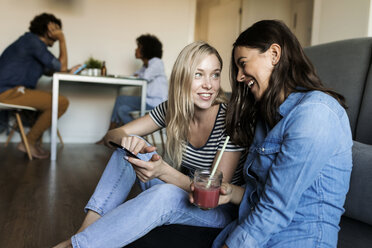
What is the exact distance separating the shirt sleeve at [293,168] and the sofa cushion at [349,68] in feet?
2.31

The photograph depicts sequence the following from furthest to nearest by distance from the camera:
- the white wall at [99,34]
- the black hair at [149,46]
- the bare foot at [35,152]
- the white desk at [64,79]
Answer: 1. the white wall at [99,34]
2. the black hair at [149,46]
3. the bare foot at [35,152]
4. the white desk at [64,79]

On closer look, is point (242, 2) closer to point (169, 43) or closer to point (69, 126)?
point (169, 43)

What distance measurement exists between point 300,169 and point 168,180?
21.5 inches

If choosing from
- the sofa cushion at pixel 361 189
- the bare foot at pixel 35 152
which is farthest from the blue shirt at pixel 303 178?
the bare foot at pixel 35 152

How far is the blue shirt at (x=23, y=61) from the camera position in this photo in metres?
3.19

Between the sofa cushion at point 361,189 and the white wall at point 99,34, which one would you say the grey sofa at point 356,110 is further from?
the white wall at point 99,34

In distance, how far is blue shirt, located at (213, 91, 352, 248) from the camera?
779mm

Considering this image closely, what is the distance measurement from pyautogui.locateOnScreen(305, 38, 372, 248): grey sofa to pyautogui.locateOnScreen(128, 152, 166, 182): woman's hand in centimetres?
61

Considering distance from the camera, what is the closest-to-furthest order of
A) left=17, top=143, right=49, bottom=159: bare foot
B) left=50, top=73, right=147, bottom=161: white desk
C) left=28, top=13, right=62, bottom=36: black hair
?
left=50, top=73, right=147, bottom=161: white desk → left=17, top=143, right=49, bottom=159: bare foot → left=28, top=13, right=62, bottom=36: black hair

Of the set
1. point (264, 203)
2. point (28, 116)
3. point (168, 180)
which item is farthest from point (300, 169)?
point (28, 116)

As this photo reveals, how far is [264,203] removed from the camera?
821 mm

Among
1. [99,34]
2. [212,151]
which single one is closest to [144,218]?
[212,151]

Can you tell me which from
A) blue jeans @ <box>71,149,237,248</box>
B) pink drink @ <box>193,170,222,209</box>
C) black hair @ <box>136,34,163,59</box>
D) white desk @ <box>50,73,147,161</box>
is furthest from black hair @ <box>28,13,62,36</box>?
pink drink @ <box>193,170,222,209</box>

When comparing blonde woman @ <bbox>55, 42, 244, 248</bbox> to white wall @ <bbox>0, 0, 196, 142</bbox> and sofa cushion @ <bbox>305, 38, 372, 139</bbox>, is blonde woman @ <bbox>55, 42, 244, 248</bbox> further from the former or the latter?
white wall @ <bbox>0, 0, 196, 142</bbox>
